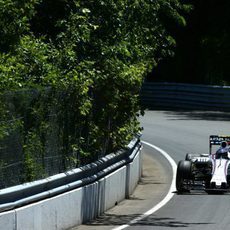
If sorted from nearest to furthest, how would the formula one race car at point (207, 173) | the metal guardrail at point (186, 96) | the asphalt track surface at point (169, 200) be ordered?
the asphalt track surface at point (169, 200)
the formula one race car at point (207, 173)
the metal guardrail at point (186, 96)

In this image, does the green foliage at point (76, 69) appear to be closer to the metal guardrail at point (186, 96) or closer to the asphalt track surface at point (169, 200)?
the asphalt track surface at point (169, 200)

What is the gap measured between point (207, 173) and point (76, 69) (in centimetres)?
464

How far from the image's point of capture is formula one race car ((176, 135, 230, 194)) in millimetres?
19625

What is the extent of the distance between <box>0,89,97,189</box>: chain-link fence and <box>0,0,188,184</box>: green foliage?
18mm

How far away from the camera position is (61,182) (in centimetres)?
1412

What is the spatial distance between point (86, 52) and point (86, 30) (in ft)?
3.22

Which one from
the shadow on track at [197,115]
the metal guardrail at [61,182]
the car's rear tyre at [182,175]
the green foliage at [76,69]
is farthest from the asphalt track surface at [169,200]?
the shadow on track at [197,115]

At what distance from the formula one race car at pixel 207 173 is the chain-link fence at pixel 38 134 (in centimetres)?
395

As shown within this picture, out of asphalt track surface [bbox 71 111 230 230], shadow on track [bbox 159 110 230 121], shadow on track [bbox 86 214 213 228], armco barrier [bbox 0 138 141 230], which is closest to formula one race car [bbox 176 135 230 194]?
asphalt track surface [bbox 71 111 230 230]

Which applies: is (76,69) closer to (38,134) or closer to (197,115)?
(38,134)

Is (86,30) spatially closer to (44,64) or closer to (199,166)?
(44,64)

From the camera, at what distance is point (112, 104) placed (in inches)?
709

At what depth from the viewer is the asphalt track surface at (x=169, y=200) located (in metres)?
15.1

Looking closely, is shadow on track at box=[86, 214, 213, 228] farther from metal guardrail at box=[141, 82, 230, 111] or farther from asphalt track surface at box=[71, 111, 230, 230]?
metal guardrail at box=[141, 82, 230, 111]
